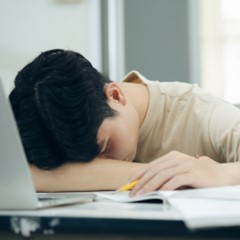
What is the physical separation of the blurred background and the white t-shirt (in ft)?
2.53

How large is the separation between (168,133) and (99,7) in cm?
115

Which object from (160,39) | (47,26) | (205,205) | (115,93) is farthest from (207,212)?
(160,39)

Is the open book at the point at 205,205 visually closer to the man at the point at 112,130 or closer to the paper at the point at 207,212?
the paper at the point at 207,212

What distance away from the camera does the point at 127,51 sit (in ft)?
7.53

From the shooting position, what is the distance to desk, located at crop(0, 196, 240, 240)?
42 cm

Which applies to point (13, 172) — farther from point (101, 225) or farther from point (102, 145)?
point (102, 145)

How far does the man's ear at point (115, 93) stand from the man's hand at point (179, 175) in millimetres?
284

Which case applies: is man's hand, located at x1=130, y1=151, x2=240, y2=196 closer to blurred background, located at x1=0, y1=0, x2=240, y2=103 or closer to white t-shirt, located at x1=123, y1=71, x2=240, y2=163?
white t-shirt, located at x1=123, y1=71, x2=240, y2=163

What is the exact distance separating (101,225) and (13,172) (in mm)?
132

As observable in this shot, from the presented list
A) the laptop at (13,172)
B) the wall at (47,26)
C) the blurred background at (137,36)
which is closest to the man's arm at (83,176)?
the laptop at (13,172)

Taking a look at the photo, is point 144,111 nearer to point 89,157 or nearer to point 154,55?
point 89,157

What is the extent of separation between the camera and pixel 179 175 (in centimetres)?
71

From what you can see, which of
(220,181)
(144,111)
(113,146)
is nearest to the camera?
(220,181)

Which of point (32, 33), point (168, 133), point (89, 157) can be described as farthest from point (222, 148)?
point (32, 33)
